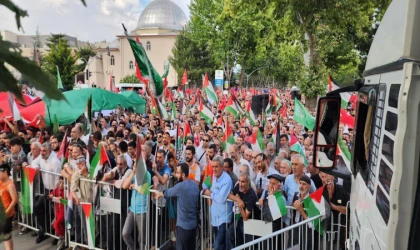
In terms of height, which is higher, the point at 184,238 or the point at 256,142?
the point at 256,142

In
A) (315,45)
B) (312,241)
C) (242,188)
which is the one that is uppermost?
(315,45)

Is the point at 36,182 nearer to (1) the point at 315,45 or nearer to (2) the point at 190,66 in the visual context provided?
(1) the point at 315,45

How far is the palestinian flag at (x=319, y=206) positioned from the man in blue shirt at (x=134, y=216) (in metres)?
2.55

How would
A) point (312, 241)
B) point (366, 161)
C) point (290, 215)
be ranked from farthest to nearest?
point (290, 215) < point (312, 241) < point (366, 161)

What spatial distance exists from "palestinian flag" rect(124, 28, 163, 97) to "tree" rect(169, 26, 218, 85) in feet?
171

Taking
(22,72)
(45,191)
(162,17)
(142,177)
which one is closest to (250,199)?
(142,177)

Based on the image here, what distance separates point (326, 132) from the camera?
4.34 m

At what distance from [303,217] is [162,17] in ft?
263

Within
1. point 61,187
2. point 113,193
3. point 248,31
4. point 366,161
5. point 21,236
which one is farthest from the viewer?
point 248,31

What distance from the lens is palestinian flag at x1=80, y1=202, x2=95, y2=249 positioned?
6508 millimetres

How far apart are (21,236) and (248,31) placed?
36616mm

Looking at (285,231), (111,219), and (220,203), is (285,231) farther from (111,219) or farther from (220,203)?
(111,219)

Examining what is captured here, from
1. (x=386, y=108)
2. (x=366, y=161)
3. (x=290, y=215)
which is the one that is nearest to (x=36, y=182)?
(x=290, y=215)

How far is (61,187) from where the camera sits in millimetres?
7121
